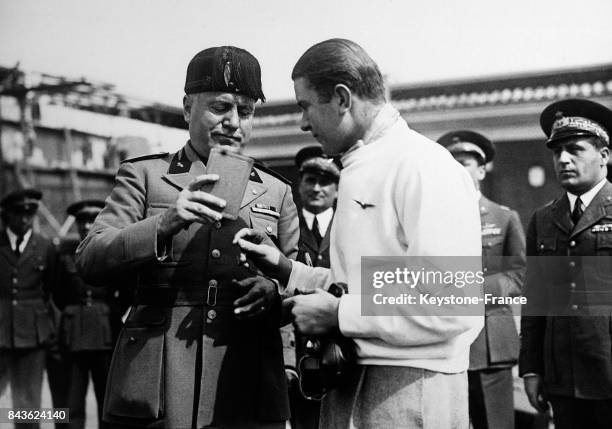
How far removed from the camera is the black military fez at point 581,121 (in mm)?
3383

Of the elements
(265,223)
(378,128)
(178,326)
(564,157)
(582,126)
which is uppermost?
(582,126)

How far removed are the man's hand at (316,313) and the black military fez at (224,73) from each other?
2.69 ft

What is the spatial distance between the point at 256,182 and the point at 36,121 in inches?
263

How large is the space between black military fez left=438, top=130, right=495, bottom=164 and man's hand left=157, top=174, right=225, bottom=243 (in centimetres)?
315

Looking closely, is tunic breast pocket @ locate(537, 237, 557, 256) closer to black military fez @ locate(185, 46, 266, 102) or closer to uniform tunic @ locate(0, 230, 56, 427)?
black military fez @ locate(185, 46, 266, 102)

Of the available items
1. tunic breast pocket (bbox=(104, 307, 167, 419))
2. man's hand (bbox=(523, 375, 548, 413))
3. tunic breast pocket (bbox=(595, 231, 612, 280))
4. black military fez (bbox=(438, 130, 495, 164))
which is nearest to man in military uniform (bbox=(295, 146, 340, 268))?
black military fez (bbox=(438, 130, 495, 164))

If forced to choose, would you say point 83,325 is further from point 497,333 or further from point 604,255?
point 604,255

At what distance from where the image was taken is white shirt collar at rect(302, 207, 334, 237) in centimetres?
449

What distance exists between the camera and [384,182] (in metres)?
1.70

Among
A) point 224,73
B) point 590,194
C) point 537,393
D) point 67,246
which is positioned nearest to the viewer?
point 224,73

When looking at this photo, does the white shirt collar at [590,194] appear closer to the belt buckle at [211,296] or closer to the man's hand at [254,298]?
the man's hand at [254,298]

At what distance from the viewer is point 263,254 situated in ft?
6.58

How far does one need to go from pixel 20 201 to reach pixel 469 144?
12.1 feet

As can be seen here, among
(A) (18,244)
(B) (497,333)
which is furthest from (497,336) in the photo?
(A) (18,244)
